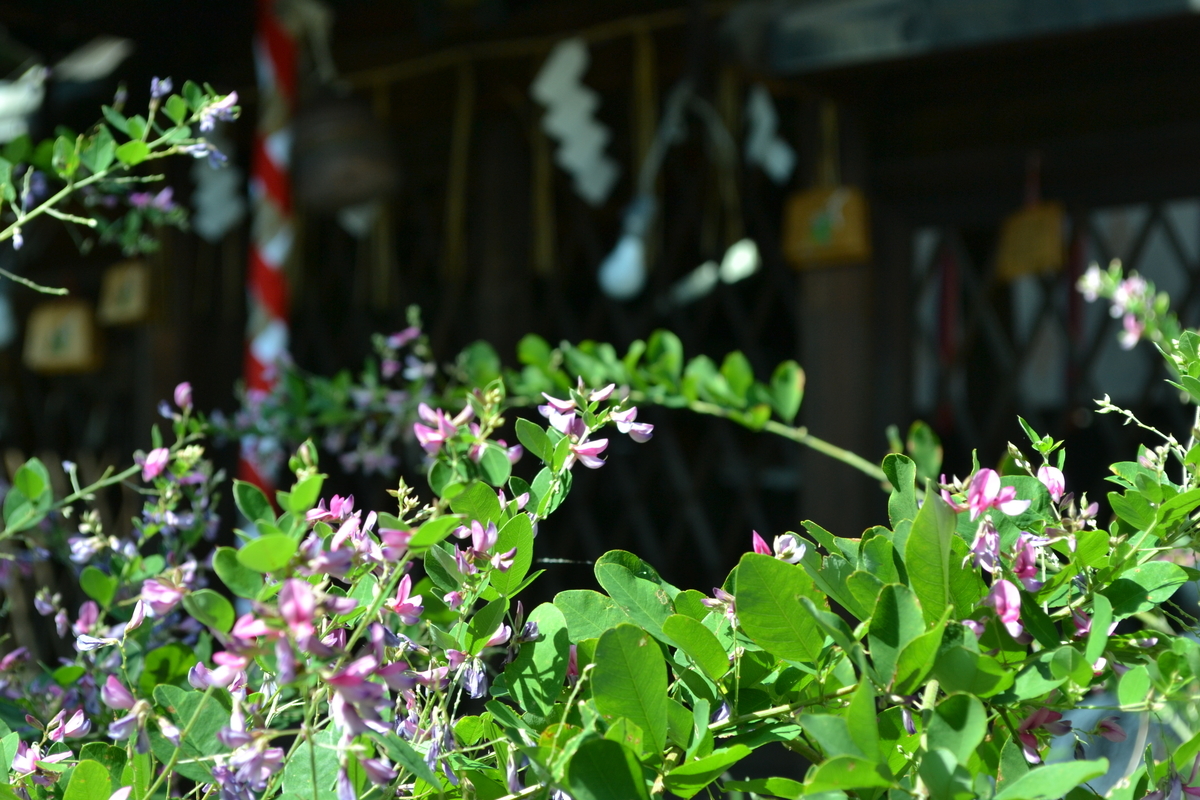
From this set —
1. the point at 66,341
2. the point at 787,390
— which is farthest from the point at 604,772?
the point at 66,341

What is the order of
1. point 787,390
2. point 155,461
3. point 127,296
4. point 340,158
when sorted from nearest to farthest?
point 155,461
point 787,390
point 340,158
point 127,296

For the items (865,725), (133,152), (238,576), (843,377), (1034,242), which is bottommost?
(843,377)

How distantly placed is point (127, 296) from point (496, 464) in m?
3.20

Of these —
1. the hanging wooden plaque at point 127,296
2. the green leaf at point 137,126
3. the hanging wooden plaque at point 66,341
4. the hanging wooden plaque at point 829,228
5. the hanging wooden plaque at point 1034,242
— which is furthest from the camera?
the hanging wooden plaque at point 66,341

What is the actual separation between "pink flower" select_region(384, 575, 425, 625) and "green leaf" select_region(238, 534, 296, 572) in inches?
3.5

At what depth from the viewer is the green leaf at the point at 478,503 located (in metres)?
0.49

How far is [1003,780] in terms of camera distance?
0.45 metres

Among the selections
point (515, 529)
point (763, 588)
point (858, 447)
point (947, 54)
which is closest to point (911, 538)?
point (763, 588)

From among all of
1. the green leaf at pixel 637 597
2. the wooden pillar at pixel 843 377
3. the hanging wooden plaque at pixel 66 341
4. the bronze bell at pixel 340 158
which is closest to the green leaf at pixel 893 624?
the green leaf at pixel 637 597

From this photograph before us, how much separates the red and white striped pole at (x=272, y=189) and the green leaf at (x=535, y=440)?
7.36 ft

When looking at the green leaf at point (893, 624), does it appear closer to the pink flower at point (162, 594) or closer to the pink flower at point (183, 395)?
the pink flower at point (162, 594)

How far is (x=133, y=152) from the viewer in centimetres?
72

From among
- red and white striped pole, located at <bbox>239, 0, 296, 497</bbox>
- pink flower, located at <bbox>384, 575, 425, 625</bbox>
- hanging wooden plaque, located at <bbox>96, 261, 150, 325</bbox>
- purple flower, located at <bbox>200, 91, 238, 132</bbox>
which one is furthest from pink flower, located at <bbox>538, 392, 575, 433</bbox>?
hanging wooden plaque, located at <bbox>96, 261, 150, 325</bbox>

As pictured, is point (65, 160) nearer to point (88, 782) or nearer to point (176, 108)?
point (176, 108)
